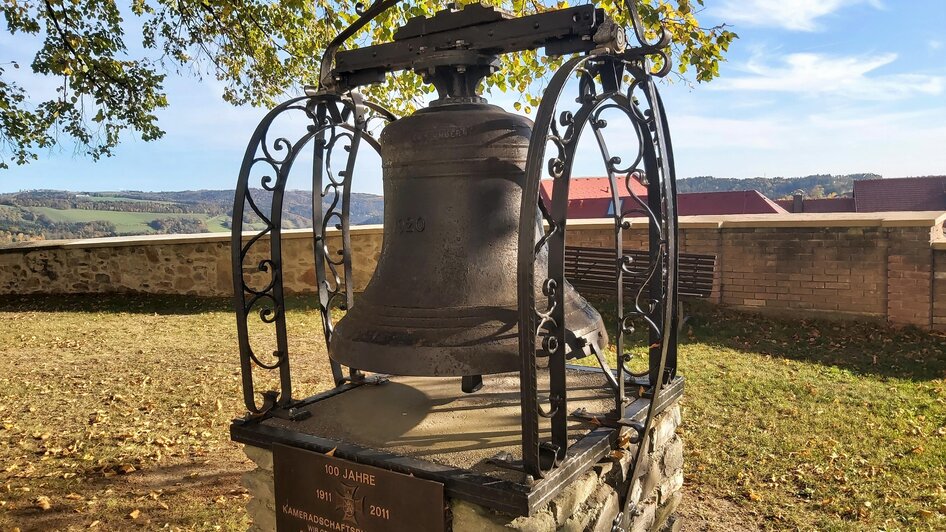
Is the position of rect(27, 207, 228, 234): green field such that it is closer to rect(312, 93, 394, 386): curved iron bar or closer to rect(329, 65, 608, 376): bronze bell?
rect(312, 93, 394, 386): curved iron bar

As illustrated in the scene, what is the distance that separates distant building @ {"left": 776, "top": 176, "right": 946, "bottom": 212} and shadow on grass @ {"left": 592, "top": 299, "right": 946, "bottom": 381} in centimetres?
1932

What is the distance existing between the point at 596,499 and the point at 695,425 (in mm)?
3357

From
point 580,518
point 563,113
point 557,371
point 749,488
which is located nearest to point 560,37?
point 563,113

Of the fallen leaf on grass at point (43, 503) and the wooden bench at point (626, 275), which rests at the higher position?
the wooden bench at point (626, 275)

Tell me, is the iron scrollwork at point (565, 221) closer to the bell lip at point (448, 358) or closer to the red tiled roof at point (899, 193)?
the bell lip at point (448, 358)

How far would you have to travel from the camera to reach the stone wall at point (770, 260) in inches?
348

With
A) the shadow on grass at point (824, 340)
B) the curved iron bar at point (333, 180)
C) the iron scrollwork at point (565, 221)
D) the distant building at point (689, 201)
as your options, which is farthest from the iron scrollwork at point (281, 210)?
the distant building at point (689, 201)

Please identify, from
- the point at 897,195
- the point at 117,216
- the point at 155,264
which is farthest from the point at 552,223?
the point at 897,195

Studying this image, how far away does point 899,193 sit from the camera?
89.8 ft

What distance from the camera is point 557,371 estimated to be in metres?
2.48

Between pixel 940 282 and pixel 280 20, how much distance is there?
9135 mm

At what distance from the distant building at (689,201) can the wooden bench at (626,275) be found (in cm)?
1407

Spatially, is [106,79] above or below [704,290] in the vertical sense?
above

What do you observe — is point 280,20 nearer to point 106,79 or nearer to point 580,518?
point 106,79
